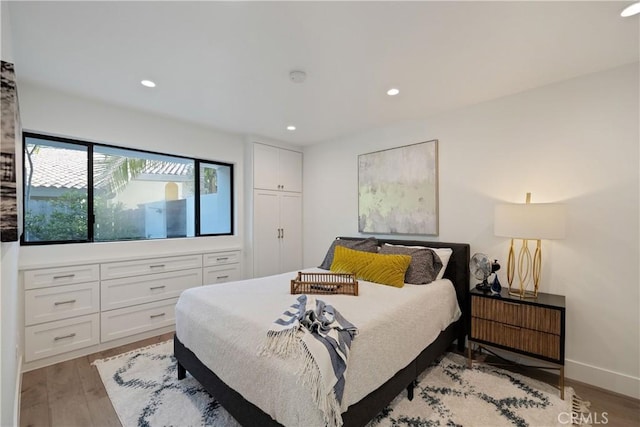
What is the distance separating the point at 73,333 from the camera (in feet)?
8.66

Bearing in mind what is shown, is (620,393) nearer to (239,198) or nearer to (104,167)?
(239,198)

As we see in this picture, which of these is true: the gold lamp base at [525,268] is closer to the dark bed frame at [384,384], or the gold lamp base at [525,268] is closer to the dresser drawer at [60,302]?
the dark bed frame at [384,384]

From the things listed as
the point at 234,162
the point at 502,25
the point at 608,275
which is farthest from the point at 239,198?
the point at 608,275

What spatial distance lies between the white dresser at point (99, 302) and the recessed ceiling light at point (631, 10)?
4.11 meters

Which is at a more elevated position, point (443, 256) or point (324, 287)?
point (443, 256)

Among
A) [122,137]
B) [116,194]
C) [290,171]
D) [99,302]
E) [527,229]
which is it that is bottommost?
[99,302]

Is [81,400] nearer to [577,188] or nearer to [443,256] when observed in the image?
[443,256]

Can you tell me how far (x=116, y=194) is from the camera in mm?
3145

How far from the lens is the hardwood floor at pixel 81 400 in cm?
183

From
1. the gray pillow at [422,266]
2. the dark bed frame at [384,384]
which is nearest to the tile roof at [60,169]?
the dark bed frame at [384,384]

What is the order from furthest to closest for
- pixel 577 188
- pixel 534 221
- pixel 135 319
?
pixel 135 319 → pixel 577 188 → pixel 534 221

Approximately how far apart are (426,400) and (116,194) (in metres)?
3.59

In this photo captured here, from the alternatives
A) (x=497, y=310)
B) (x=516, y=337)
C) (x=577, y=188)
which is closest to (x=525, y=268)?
(x=497, y=310)

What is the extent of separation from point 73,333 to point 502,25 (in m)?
4.21
